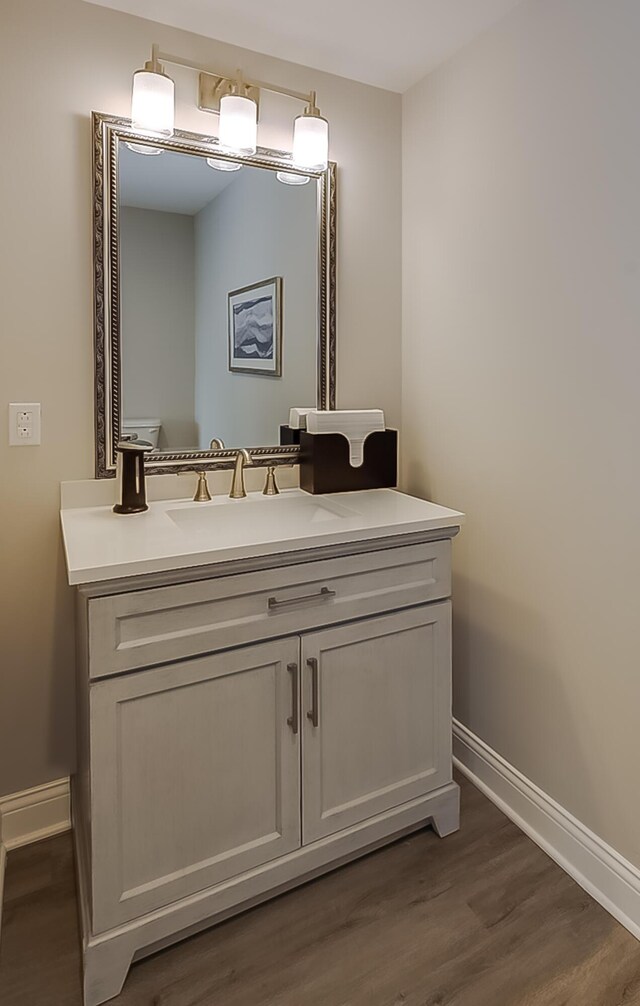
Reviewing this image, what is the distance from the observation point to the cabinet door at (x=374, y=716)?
1577mm

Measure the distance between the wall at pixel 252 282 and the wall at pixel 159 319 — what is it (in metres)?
0.04

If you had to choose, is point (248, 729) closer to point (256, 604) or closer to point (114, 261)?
point (256, 604)

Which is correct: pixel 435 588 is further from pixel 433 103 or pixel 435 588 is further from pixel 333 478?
pixel 433 103

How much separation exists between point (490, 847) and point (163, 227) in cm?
201

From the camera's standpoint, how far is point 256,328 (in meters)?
1.98

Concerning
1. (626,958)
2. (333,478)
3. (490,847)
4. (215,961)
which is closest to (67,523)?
(333,478)

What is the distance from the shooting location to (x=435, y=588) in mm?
1725

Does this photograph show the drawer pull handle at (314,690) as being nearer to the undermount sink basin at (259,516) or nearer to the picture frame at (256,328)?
the undermount sink basin at (259,516)

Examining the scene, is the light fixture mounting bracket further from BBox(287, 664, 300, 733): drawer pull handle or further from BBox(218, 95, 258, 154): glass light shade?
BBox(287, 664, 300, 733): drawer pull handle

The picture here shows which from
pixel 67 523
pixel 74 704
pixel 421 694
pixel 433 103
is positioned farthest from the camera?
pixel 433 103

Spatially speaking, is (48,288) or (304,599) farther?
(48,288)

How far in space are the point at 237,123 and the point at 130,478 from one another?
1051mm

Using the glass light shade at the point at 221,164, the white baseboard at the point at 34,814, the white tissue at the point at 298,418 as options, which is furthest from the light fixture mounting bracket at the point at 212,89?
the white baseboard at the point at 34,814

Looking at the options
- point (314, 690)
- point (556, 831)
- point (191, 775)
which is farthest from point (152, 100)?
point (556, 831)
